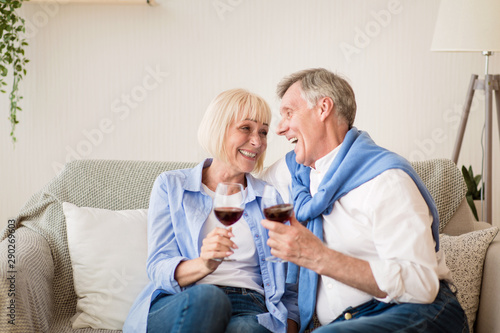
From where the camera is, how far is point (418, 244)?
149 cm

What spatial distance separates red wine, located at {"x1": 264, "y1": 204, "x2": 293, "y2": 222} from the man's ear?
0.46 meters

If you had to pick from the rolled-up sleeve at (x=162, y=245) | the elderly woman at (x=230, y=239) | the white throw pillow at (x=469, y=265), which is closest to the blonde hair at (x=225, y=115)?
the elderly woman at (x=230, y=239)

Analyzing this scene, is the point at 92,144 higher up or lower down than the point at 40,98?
lower down

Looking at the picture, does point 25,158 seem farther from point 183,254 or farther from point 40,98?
point 183,254

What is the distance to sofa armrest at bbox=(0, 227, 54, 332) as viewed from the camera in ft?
5.53

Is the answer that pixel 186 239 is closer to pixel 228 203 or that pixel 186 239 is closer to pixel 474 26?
pixel 228 203

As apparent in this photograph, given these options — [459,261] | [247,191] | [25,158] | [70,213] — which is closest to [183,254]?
[247,191]

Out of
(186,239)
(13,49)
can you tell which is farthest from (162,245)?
(13,49)

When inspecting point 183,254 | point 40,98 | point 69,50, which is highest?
point 69,50

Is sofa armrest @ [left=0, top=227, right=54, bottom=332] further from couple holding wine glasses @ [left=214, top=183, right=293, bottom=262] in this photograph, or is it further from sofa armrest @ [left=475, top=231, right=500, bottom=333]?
sofa armrest @ [left=475, top=231, right=500, bottom=333]

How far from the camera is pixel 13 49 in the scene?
9.21ft

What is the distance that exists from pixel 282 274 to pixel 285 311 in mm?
133

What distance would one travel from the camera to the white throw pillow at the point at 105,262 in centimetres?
196

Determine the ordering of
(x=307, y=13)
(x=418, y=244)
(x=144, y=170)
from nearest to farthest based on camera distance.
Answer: (x=418, y=244) → (x=144, y=170) → (x=307, y=13)
